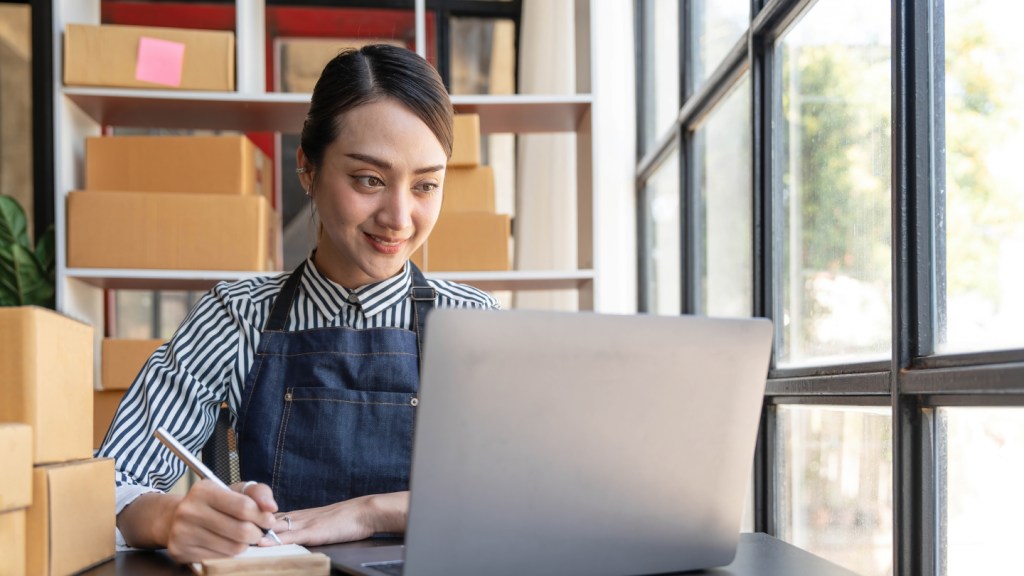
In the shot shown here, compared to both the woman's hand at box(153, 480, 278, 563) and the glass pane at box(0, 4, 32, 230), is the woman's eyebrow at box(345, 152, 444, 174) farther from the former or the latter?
the glass pane at box(0, 4, 32, 230)

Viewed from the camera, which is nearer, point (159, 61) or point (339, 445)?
point (339, 445)

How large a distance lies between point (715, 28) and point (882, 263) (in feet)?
4.18

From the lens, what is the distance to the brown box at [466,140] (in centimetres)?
268

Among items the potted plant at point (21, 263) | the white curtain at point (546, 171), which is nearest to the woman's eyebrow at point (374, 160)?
the potted plant at point (21, 263)

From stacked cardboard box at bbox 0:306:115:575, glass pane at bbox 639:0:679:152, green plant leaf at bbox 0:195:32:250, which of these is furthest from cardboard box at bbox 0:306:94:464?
glass pane at bbox 639:0:679:152

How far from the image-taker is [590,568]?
866 millimetres

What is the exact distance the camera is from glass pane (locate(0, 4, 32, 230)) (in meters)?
5.19

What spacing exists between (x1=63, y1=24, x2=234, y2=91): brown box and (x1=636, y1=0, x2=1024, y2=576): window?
4.32ft

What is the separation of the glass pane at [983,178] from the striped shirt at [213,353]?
2.35 ft

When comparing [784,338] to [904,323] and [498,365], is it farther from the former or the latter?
[498,365]

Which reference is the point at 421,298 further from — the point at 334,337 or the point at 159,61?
the point at 159,61

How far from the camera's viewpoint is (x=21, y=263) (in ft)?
8.95

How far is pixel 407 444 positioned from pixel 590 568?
57cm

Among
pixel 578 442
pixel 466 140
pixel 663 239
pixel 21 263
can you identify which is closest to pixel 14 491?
pixel 578 442
